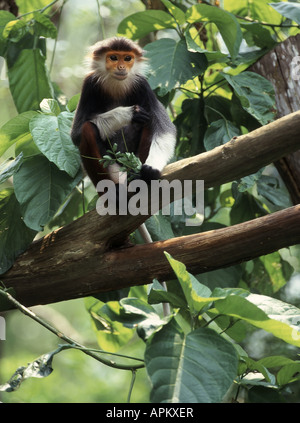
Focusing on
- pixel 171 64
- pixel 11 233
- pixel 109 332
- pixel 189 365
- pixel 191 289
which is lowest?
pixel 189 365

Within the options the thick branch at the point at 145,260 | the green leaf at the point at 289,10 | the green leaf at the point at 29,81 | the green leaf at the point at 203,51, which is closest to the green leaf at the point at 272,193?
the green leaf at the point at 203,51

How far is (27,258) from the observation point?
3.70 m

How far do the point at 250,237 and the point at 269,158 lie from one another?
0.46 m

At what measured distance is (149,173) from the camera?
10.9 feet

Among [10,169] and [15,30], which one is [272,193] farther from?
[15,30]

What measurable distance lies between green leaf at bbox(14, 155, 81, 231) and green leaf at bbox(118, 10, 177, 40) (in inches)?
65.7

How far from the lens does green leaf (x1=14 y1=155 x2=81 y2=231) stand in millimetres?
3547

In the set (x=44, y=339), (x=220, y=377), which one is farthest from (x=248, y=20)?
(x=44, y=339)

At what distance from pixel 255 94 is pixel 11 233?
211cm

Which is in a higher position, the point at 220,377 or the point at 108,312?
the point at 108,312

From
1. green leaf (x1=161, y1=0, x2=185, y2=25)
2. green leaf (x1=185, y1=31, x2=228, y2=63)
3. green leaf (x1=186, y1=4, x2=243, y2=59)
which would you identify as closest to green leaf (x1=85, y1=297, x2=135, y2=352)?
green leaf (x1=185, y1=31, x2=228, y2=63)

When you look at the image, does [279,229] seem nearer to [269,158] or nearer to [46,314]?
[269,158]

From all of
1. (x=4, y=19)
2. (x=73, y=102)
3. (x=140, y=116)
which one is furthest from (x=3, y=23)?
(x=140, y=116)

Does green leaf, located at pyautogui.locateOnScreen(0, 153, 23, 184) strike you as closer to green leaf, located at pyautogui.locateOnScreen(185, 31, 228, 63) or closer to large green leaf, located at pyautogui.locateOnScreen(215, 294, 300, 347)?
green leaf, located at pyautogui.locateOnScreen(185, 31, 228, 63)
